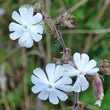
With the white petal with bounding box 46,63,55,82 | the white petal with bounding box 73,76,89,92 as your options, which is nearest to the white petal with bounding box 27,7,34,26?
the white petal with bounding box 46,63,55,82

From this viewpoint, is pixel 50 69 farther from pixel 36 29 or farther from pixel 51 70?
pixel 36 29

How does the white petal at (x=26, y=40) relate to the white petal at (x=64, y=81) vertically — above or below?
above

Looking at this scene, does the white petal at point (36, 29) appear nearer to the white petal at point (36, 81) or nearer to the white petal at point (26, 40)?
the white petal at point (26, 40)

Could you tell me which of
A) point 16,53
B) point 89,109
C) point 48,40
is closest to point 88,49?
point 48,40

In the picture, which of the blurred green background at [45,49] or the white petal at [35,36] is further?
the blurred green background at [45,49]

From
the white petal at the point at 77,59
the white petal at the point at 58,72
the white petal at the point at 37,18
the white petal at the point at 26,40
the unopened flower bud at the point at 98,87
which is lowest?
the unopened flower bud at the point at 98,87

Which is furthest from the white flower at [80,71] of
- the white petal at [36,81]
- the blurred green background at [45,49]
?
the blurred green background at [45,49]

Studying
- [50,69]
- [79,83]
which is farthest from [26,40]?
[79,83]
